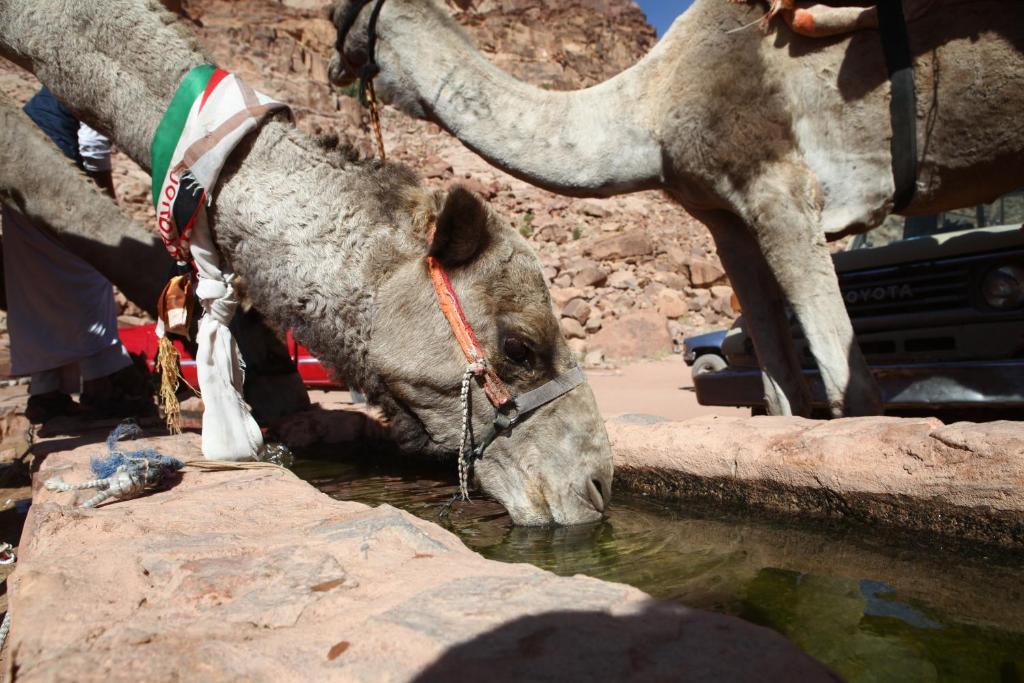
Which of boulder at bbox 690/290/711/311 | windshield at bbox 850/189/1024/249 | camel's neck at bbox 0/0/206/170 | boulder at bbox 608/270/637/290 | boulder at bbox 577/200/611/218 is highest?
boulder at bbox 577/200/611/218

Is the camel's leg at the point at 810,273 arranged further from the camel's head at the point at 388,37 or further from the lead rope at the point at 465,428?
the camel's head at the point at 388,37

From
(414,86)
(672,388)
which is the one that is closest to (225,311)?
(414,86)

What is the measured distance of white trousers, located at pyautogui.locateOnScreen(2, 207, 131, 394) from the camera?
18.6 feet

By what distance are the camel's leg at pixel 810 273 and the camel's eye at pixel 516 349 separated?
1.76 meters

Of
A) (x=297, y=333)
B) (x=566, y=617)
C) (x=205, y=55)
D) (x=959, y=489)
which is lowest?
(x=959, y=489)

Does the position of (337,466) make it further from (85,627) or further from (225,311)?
(85,627)

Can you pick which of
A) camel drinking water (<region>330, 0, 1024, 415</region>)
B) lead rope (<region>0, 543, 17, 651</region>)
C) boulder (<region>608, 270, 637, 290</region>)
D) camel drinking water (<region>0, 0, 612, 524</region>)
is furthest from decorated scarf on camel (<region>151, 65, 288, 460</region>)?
boulder (<region>608, 270, 637, 290</region>)

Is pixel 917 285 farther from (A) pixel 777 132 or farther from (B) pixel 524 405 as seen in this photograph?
(B) pixel 524 405

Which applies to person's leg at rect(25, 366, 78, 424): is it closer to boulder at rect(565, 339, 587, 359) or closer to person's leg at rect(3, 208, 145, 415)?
person's leg at rect(3, 208, 145, 415)

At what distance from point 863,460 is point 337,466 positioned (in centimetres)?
325

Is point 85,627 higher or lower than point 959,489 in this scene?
higher

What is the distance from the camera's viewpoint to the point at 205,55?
410cm

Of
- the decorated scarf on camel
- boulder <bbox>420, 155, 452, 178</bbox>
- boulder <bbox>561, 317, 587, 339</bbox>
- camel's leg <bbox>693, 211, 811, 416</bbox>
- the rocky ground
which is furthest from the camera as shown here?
boulder <bbox>420, 155, 452, 178</bbox>

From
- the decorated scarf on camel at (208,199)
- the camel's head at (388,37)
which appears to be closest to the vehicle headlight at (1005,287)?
the camel's head at (388,37)
